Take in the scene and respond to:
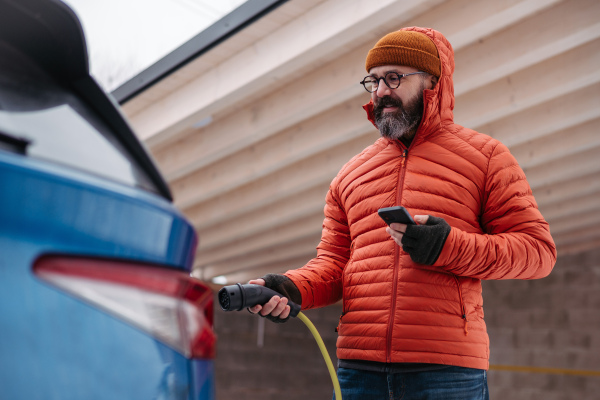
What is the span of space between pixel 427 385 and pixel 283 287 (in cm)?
39

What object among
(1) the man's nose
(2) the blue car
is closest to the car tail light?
(2) the blue car

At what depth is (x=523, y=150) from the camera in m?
4.65

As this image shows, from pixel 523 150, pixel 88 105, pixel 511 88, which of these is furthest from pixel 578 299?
pixel 88 105

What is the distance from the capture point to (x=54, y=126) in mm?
730

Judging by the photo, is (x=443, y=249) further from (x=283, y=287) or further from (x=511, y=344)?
(x=511, y=344)

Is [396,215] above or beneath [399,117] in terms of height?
beneath

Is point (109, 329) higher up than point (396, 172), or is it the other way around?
point (396, 172)

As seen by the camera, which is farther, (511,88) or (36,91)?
(511,88)

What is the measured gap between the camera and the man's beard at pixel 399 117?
1.50 m

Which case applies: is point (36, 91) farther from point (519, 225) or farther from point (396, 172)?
point (519, 225)

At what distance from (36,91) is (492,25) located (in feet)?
9.00

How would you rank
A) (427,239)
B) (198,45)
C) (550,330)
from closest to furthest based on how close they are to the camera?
1. (427,239)
2. (198,45)
3. (550,330)

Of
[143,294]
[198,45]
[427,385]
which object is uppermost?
[198,45]

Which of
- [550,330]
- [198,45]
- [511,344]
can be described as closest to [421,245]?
[198,45]
